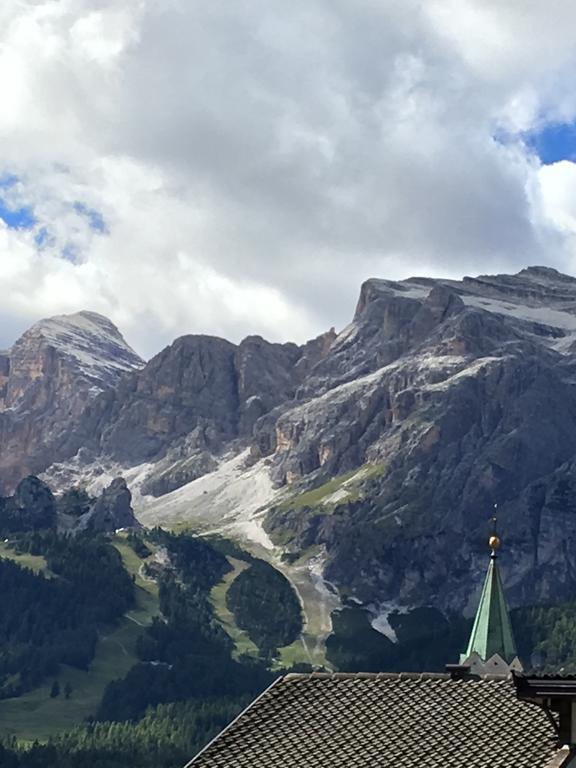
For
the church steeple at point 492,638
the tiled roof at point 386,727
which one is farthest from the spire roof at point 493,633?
the tiled roof at point 386,727

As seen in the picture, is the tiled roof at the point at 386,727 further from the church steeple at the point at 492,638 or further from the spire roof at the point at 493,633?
the spire roof at the point at 493,633

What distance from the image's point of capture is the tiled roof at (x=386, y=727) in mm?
44625

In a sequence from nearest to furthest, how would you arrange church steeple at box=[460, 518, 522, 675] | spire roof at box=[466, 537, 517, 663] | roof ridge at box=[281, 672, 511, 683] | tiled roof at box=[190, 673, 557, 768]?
tiled roof at box=[190, 673, 557, 768]
roof ridge at box=[281, 672, 511, 683]
church steeple at box=[460, 518, 522, 675]
spire roof at box=[466, 537, 517, 663]

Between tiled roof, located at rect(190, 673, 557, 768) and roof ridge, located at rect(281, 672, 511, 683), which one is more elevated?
roof ridge, located at rect(281, 672, 511, 683)

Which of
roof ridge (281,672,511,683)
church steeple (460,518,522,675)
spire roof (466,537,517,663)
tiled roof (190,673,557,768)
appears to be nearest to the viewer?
tiled roof (190,673,557,768)

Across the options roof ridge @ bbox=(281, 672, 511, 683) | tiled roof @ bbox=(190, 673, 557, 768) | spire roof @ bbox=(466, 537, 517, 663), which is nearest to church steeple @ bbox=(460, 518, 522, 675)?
spire roof @ bbox=(466, 537, 517, 663)

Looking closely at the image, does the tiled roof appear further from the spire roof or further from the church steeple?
the spire roof

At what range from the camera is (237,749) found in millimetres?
50062

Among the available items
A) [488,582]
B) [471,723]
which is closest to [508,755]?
[471,723]

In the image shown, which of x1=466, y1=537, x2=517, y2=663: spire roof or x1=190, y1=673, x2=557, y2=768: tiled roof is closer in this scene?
x1=190, y1=673, x2=557, y2=768: tiled roof

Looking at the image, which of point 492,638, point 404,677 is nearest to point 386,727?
point 404,677

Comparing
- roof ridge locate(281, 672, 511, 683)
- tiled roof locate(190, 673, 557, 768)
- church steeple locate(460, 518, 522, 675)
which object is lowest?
tiled roof locate(190, 673, 557, 768)

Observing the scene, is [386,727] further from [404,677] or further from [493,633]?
[493,633]

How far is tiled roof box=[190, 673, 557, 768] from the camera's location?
4462 centimetres
